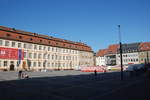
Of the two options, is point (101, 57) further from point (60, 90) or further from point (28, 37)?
point (60, 90)

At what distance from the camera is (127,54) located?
87.4 m

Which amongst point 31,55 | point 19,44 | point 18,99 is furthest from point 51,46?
point 18,99

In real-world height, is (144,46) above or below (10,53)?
above

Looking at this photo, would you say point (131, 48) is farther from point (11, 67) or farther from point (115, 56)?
point (11, 67)

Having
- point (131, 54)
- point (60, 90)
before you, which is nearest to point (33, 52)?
point (60, 90)

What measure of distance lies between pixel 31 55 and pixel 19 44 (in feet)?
21.0

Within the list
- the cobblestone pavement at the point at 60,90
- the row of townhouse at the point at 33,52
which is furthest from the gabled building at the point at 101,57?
the cobblestone pavement at the point at 60,90

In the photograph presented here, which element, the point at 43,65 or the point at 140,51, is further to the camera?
the point at 140,51

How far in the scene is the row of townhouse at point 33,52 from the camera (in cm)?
4666

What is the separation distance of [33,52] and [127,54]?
58327 mm

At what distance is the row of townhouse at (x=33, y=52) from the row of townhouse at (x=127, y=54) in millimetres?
25185

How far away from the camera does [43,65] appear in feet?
193

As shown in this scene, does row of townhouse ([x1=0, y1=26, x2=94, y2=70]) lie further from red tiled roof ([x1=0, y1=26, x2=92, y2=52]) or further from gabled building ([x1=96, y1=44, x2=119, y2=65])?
gabled building ([x1=96, y1=44, x2=119, y2=65])

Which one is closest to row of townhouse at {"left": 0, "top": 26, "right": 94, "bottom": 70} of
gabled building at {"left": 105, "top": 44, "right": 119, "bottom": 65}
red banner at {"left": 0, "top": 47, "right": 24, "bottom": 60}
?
red banner at {"left": 0, "top": 47, "right": 24, "bottom": 60}
